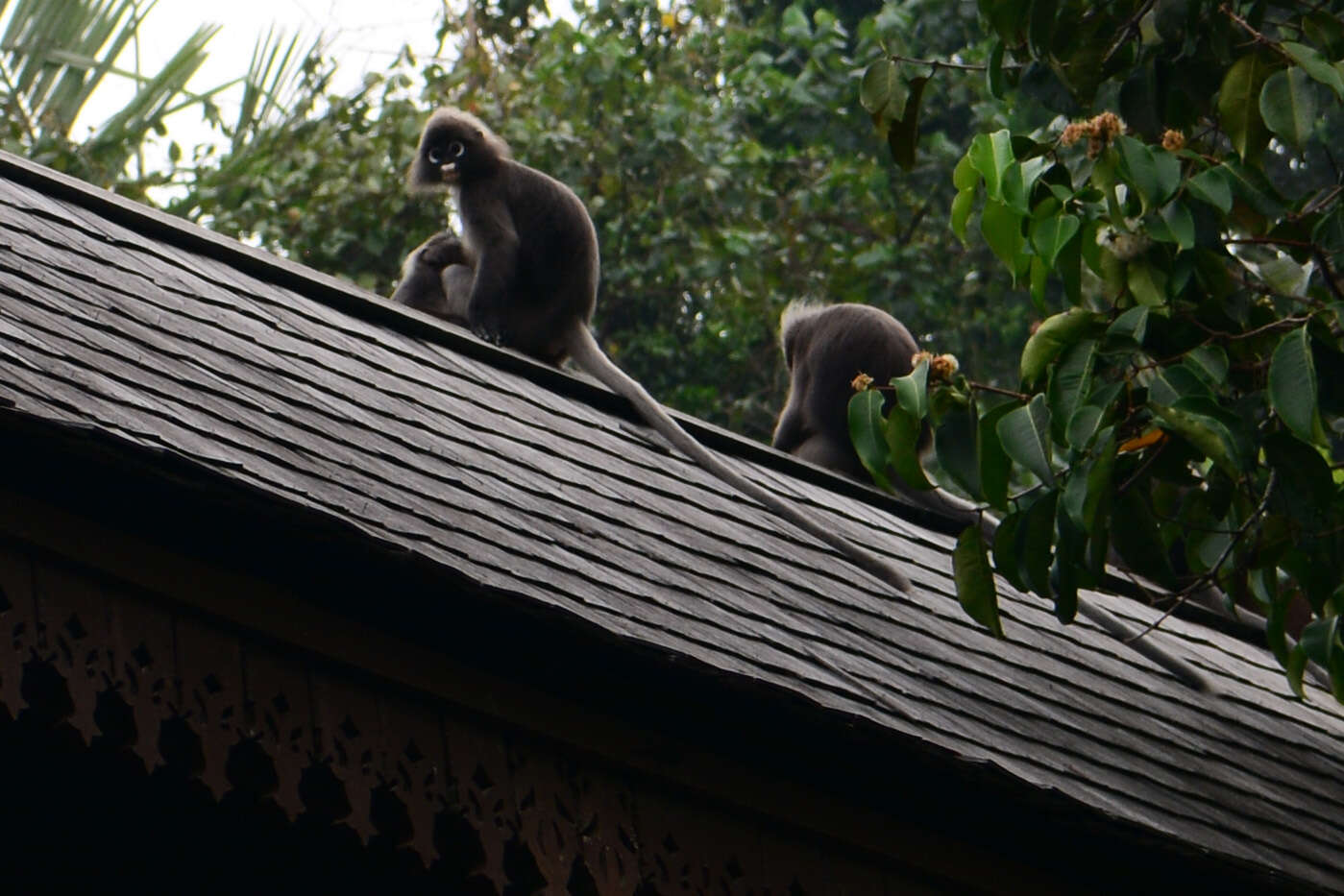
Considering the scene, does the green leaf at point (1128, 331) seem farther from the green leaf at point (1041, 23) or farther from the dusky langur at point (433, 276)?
the dusky langur at point (433, 276)

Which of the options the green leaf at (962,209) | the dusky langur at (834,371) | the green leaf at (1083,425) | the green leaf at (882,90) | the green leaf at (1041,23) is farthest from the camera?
the dusky langur at (834,371)

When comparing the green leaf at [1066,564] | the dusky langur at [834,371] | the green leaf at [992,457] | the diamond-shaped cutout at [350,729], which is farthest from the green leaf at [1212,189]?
the dusky langur at [834,371]

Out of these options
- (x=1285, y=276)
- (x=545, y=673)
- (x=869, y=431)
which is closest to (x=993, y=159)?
(x=869, y=431)

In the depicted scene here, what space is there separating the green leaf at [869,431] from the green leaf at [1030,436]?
252 millimetres

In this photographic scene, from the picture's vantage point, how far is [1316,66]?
384cm

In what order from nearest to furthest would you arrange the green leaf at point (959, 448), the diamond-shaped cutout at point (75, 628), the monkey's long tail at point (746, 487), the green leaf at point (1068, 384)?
1. the diamond-shaped cutout at point (75, 628)
2. the green leaf at point (1068, 384)
3. the green leaf at point (959, 448)
4. the monkey's long tail at point (746, 487)

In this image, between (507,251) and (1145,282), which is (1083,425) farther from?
(507,251)

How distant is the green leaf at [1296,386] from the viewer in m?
3.53

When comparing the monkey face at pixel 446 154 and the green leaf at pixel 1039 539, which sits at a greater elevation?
the green leaf at pixel 1039 539

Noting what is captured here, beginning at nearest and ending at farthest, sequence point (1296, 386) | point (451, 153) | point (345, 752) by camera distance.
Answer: point (345, 752) < point (1296, 386) < point (451, 153)

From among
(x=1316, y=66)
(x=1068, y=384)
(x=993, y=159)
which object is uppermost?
(x=1316, y=66)

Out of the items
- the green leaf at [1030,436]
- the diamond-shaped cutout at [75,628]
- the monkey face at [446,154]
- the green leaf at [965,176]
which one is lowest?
the diamond-shaped cutout at [75,628]

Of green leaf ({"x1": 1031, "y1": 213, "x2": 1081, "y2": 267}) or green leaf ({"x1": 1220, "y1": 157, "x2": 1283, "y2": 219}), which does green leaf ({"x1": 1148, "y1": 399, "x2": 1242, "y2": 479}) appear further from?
green leaf ({"x1": 1220, "y1": 157, "x2": 1283, "y2": 219})

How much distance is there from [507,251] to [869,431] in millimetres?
4527
